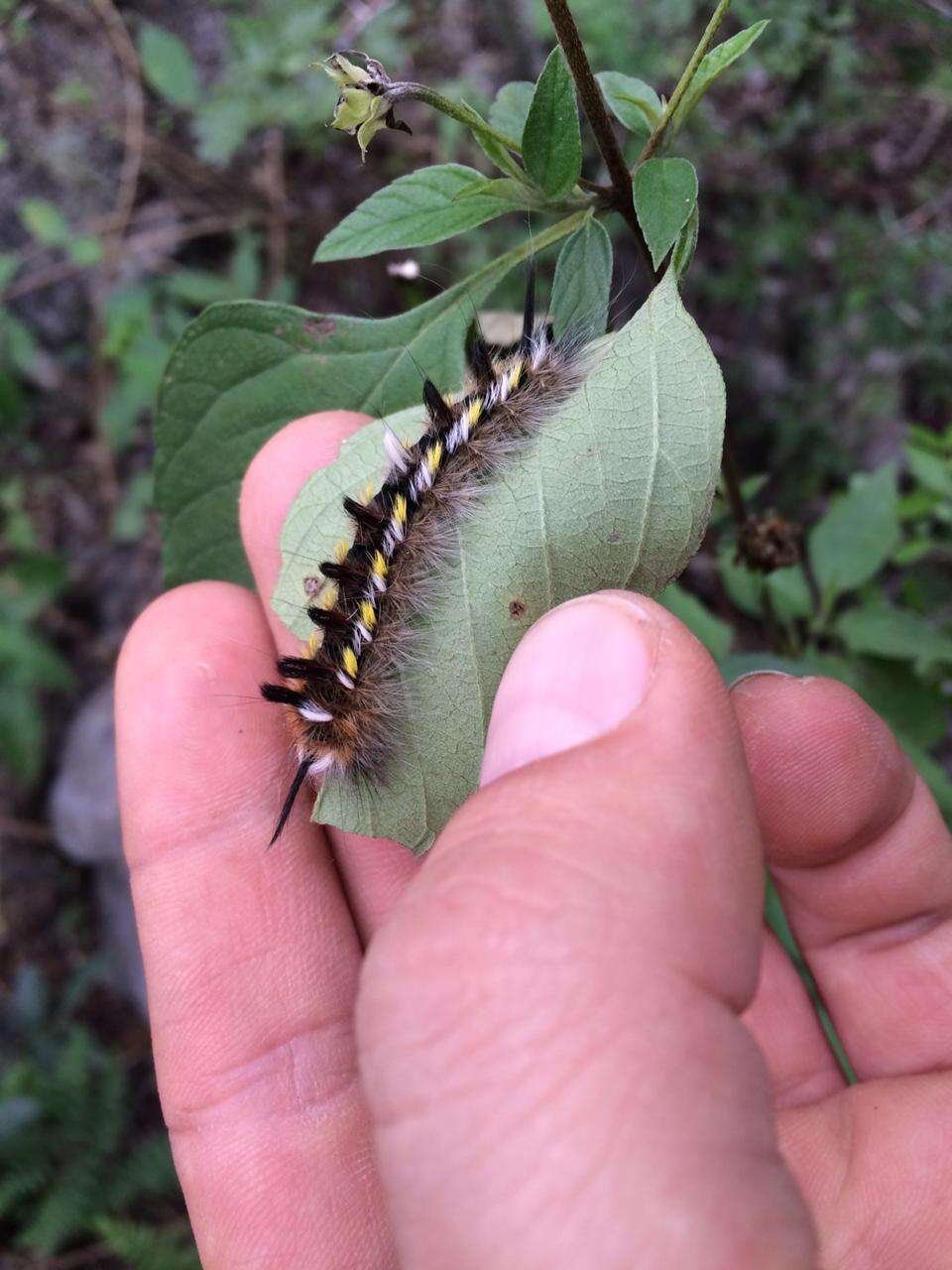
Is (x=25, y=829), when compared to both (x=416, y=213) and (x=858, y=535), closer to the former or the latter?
(x=858, y=535)

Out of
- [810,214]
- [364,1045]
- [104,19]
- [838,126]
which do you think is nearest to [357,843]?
[364,1045]

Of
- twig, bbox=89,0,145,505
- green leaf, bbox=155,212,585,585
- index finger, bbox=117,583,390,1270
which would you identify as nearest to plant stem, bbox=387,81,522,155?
green leaf, bbox=155,212,585,585

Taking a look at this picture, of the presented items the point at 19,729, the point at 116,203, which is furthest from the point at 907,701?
the point at 116,203

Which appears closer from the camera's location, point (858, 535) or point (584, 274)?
point (584, 274)

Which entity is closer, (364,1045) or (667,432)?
(364,1045)

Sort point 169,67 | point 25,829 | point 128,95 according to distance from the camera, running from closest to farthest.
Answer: point 169,67
point 128,95
point 25,829

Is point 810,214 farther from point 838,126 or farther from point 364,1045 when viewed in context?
point 364,1045
